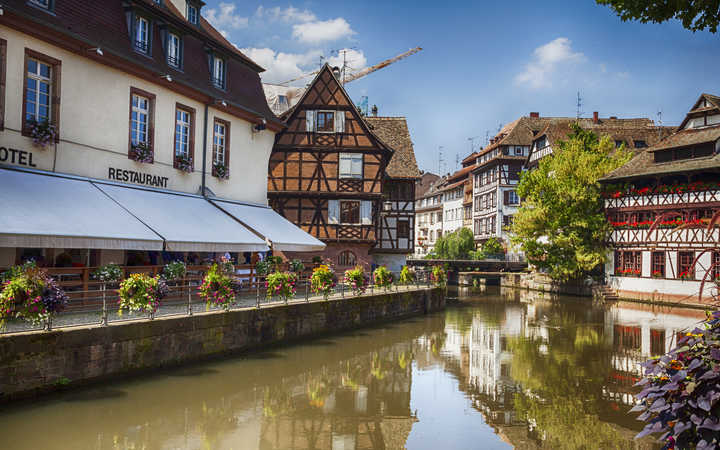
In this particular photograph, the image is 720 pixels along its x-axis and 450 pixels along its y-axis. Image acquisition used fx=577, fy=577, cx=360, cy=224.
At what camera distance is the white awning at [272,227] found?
755 inches

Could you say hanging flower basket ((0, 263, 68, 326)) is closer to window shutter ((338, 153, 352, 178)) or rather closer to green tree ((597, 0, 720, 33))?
green tree ((597, 0, 720, 33))

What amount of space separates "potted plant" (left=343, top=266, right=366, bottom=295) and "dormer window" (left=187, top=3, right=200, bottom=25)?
1042 cm

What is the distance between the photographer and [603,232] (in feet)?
123

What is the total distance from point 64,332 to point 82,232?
8.61 ft

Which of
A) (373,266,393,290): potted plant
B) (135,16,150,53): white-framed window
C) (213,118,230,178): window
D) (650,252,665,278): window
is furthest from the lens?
(650,252,665,278): window

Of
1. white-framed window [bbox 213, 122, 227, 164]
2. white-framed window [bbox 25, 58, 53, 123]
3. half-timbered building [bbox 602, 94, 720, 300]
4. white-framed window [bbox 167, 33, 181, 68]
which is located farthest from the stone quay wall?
half-timbered building [bbox 602, 94, 720, 300]

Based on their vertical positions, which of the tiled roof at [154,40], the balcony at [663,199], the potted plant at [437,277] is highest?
the tiled roof at [154,40]

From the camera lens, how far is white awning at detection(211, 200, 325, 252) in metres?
19.2

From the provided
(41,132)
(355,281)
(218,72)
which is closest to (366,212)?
(355,281)

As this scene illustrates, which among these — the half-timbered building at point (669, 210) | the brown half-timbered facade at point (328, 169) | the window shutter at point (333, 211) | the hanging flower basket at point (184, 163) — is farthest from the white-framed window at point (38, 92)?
the half-timbered building at point (669, 210)

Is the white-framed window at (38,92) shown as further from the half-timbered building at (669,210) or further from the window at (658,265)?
the window at (658,265)

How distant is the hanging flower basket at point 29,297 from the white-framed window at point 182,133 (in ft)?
29.3

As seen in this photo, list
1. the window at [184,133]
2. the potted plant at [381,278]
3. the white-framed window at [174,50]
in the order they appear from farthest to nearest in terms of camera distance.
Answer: the potted plant at [381,278] → the window at [184,133] → the white-framed window at [174,50]

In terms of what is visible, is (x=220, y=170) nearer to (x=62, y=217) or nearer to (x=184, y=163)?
(x=184, y=163)
